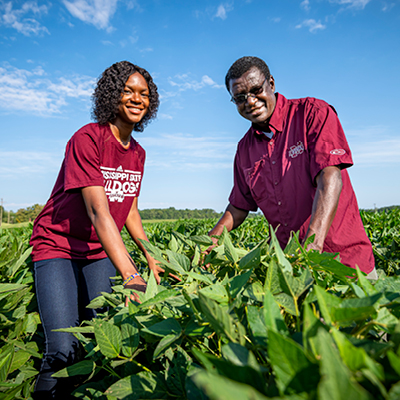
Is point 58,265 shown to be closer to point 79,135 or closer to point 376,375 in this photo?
point 79,135

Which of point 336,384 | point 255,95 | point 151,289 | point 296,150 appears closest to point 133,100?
point 255,95

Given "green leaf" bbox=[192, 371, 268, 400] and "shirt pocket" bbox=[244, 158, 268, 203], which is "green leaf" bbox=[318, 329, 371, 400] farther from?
"shirt pocket" bbox=[244, 158, 268, 203]

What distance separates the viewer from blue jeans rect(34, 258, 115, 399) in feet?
7.14

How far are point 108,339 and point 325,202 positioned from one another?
1.66 metres

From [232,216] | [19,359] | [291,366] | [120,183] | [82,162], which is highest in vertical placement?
[82,162]

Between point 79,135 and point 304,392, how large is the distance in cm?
249

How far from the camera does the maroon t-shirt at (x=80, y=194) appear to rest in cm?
243

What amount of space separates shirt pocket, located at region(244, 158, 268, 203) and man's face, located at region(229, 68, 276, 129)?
402 mm

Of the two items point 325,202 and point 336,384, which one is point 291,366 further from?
A: point 325,202

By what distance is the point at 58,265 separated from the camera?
2570 millimetres

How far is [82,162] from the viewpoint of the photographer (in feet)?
7.90

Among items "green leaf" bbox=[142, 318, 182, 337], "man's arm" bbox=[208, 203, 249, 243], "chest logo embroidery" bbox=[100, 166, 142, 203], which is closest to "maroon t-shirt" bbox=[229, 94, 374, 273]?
"man's arm" bbox=[208, 203, 249, 243]

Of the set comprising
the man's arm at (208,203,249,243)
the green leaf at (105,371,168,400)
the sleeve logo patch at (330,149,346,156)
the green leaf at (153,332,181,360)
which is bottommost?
the green leaf at (105,371,168,400)

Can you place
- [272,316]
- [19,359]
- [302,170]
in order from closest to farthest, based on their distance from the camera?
[272,316], [19,359], [302,170]
